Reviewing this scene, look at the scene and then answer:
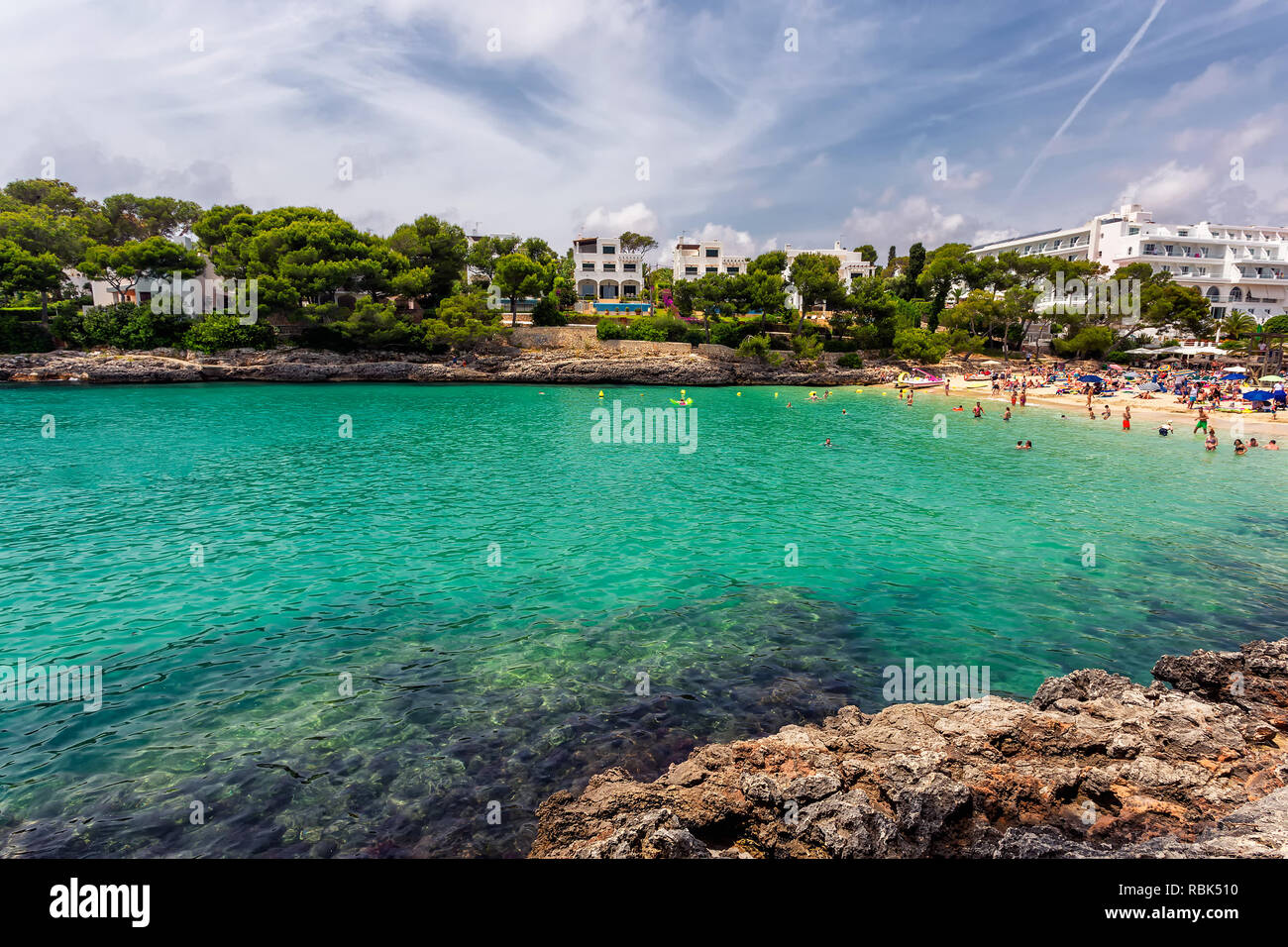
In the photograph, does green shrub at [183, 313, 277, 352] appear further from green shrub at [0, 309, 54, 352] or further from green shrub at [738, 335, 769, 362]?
green shrub at [738, 335, 769, 362]

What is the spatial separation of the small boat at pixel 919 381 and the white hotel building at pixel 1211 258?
4900 centimetres

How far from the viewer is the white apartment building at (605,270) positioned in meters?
103

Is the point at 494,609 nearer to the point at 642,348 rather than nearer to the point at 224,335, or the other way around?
the point at 642,348

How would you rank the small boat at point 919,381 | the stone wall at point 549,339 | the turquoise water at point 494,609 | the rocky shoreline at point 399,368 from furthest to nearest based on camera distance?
the stone wall at point 549,339, the small boat at point 919,381, the rocky shoreline at point 399,368, the turquoise water at point 494,609

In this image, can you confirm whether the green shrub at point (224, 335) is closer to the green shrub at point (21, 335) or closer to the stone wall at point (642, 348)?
the green shrub at point (21, 335)

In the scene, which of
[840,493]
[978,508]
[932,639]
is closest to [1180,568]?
[978,508]

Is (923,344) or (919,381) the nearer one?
(919,381)

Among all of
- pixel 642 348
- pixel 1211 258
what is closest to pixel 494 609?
pixel 642 348

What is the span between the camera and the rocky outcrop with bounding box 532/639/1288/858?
6.84 metres

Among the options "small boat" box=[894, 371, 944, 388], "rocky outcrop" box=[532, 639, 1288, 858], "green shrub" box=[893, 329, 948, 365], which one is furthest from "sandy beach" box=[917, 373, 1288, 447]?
"rocky outcrop" box=[532, 639, 1288, 858]

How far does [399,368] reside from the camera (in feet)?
245

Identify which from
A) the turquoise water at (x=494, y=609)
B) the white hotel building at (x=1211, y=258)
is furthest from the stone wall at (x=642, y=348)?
the white hotel building at (x=1211, y=258)

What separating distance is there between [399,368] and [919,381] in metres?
59.4
